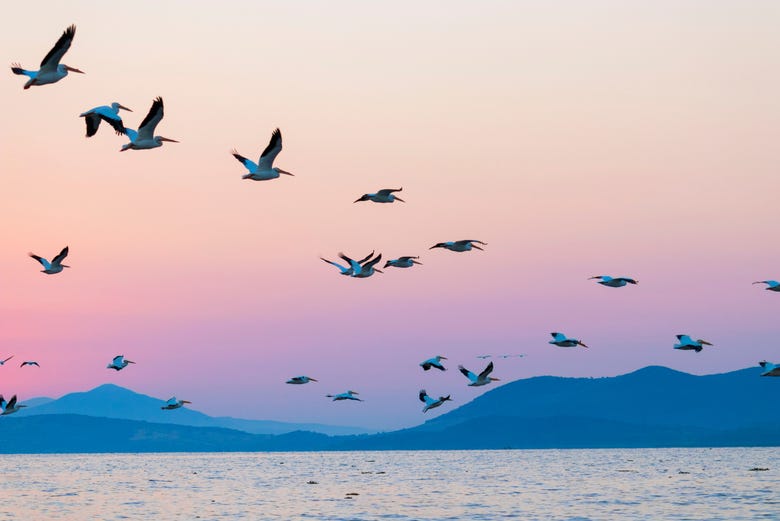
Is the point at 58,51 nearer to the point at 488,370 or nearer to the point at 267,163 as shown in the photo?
the point at 267,163

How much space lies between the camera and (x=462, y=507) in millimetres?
81250

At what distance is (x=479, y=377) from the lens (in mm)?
59594

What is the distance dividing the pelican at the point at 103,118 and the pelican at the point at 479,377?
887 inches

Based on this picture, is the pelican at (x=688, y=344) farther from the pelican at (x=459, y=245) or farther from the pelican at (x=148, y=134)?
the pelican at (x=148, y=134)

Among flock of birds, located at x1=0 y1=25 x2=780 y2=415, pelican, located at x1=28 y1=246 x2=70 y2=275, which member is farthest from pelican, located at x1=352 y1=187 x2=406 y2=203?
pelican, located at x1=28 y1=246 x2=70 y2=275

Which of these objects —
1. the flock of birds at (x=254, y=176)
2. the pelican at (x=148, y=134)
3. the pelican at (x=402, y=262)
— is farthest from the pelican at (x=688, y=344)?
the pelican at (x=148, y=134)

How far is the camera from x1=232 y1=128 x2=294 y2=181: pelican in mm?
43500

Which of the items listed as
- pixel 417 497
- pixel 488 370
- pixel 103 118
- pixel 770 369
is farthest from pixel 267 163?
pixel 417 497

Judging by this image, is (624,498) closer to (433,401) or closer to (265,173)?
(433,401)

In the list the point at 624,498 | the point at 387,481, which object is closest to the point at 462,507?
the point at 624,498

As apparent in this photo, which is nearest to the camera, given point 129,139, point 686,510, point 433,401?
point 129,139

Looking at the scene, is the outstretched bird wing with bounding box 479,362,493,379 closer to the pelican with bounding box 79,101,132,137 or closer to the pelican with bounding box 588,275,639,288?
the pelican with bounding box 588,275,639,288

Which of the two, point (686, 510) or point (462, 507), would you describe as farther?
point (462, 507)

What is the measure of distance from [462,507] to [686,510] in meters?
14.3
